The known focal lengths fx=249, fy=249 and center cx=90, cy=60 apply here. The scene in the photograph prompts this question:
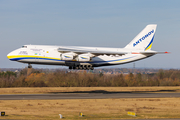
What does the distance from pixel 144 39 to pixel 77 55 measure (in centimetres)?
1265

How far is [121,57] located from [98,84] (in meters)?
36.9

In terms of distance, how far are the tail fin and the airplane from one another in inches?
24.7

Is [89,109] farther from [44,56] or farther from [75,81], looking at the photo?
[75,81]

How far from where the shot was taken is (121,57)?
41.3 meters

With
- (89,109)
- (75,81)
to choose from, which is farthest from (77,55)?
(75,81)

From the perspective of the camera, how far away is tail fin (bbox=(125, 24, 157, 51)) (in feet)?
143

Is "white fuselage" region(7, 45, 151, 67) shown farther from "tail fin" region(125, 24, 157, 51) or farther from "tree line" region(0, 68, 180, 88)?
"tree line" region(0, 68, 180, 88)

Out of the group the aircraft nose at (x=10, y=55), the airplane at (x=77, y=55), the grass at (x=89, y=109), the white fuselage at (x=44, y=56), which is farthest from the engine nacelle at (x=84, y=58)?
Result: the aircraft nose at (x=10, y=55)

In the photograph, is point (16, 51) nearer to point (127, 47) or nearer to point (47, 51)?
point (47, 51)

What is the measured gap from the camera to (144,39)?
144 ft

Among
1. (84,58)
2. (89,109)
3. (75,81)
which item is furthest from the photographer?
(75,81)

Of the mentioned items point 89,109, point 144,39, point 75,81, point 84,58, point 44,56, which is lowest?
point 89,109

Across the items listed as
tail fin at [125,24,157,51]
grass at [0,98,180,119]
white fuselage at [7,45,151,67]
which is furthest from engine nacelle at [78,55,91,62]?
tail fin at [125,24,157,51]

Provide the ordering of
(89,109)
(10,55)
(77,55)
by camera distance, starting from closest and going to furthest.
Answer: (89,109) < (10,55) < (77,55)
